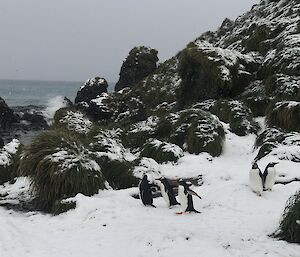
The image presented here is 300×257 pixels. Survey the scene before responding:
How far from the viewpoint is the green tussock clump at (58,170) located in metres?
8.98

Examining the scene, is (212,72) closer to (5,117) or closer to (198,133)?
(198,133)

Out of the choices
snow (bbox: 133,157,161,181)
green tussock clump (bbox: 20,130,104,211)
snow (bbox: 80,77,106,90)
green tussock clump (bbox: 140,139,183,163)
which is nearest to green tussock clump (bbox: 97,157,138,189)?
snow (bbox: 133,157,161,181)

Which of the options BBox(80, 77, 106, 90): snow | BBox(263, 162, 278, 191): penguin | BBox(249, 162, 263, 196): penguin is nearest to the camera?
BBox(249, 162, 263, 196): penguin

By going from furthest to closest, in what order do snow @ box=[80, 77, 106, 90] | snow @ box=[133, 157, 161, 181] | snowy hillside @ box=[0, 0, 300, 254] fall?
snow @ box=[80, 77, 106, 90]
snow @ box=[133, 157, 161, 181]
snowy hillside @ box=[0, 0, 300, 254]

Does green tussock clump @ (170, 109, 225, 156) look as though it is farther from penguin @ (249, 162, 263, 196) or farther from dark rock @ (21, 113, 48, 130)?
dark rock @ (21, 113, 48, 130)

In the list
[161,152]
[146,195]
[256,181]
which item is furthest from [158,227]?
[161,152]

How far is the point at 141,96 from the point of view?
2653cm

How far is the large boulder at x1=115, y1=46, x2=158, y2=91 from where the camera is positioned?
33375 mm

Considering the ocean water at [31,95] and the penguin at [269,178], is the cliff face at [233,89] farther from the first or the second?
the ocean water at [31,95]

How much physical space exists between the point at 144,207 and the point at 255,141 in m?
5.69

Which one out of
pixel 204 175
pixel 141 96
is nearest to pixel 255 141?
pixel 204 175

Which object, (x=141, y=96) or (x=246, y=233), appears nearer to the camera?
(x=246, y=233)

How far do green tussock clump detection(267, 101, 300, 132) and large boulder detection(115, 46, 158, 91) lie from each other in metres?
20.3

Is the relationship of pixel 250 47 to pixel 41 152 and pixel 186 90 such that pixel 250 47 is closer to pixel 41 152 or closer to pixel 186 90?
pixel 186 90
